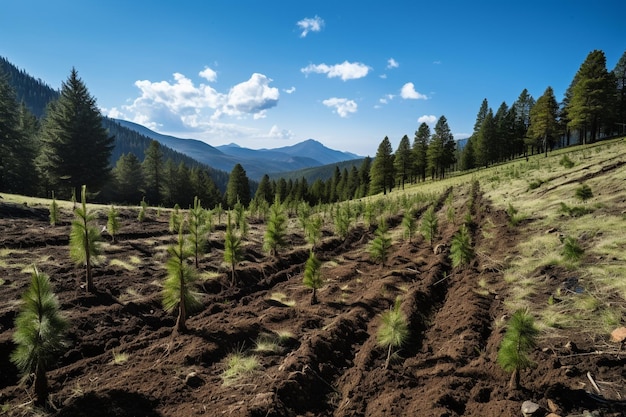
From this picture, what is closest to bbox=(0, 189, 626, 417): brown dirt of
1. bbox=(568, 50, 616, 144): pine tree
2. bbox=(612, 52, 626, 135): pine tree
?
bbox=(568, 50, 616, 144): pine tree

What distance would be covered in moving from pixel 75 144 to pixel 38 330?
41.6 m

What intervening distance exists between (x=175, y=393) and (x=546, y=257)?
13.1 m

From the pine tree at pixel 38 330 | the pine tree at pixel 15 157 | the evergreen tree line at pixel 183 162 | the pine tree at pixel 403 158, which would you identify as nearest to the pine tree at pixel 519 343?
the pine tree at pixel 38 330

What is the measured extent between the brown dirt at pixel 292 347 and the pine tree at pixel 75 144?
2577cm

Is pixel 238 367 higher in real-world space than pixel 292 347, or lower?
higher

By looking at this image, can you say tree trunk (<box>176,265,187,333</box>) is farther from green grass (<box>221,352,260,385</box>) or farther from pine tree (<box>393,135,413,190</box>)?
pine tree (<box>393,135,413,190</box>)

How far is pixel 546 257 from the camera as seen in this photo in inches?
477

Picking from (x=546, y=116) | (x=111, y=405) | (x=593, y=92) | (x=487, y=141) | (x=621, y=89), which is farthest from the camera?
(x=487, y=141)

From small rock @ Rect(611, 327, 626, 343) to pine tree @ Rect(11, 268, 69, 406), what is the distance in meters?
11.5

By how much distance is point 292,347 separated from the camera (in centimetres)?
940

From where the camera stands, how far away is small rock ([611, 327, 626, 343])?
6.54 metres

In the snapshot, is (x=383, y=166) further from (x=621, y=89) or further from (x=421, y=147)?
(x=621, y=89)

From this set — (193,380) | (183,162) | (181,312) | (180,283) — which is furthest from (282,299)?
(183,162)

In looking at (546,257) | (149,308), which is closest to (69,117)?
(149,308)
